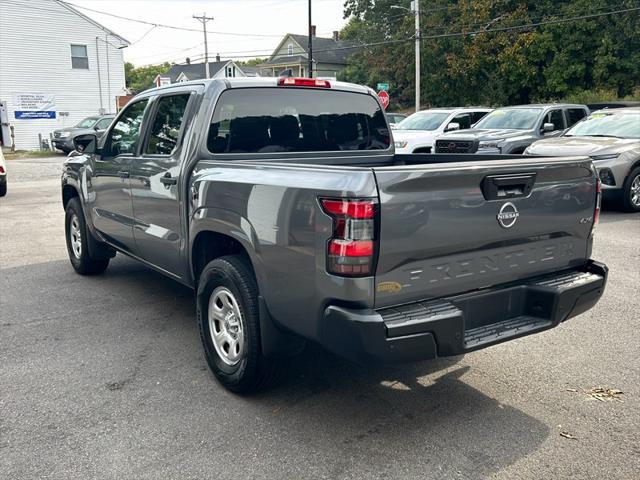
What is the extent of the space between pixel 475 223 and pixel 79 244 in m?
5.01

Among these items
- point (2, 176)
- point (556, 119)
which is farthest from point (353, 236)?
point (2, 176)

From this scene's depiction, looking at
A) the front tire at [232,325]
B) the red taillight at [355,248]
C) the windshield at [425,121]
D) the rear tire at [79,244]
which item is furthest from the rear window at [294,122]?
the windshield at [425,121]

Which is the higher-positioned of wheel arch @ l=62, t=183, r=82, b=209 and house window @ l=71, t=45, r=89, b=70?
house window @ l=71, t=45, r=89, b=70

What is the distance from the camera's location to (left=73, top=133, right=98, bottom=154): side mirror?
5.92 m

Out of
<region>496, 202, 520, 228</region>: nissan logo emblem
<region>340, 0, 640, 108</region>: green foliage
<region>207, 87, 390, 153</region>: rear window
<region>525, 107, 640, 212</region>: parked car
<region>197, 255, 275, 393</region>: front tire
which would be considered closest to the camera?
<region>496, 202, 520, 228</region>: nissan logo emblem

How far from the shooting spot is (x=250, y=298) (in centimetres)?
356

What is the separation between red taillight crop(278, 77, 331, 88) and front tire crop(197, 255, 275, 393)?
1529 millimetres

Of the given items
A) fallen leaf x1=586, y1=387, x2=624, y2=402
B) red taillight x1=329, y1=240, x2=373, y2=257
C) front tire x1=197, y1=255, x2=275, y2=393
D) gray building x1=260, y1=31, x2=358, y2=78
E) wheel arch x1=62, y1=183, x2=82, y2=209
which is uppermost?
gray building x1=260, y1=31, x2=358, y2=78

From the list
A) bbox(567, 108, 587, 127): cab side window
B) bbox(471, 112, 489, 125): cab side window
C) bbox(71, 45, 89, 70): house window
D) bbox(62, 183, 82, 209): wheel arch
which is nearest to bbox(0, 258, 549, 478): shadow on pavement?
bbox(62, 183, 82, 209): wheel arch

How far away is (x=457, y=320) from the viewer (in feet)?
10.0

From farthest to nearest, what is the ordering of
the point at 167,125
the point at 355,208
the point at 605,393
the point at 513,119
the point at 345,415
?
1. the point at 513,119
2. the point at 167,125
3. the point at 605,393
4. the point at 345,415
5. the point at 355,208

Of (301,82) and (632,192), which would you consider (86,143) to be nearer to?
(301,82)

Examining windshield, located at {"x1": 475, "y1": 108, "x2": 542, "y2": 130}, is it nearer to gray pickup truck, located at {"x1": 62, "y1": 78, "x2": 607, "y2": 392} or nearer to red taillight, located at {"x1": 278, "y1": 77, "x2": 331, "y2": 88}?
gray pickup truck, located at {"x1": 62, "y1": 78, "x2": 607, "y2": 392}

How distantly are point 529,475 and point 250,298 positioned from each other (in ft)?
5.68
